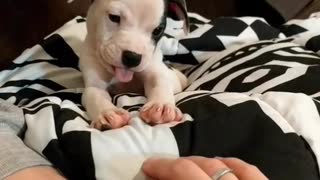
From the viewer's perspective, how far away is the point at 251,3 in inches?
74.8

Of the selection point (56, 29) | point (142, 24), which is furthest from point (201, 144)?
point (56, 29)

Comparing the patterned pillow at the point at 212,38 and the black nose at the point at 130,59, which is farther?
the patterned pillow at the point at 212,38

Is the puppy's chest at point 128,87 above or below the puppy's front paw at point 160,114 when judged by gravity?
below

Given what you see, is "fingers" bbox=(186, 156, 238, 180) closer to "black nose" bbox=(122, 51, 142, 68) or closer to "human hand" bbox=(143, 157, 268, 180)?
"human hand" bbox=(143, 157, 268, 180)

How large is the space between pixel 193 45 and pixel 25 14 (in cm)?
39

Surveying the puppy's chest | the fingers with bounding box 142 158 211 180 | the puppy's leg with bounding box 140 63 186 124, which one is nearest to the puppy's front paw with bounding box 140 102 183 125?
the puppy's leg with bounding box 140 63 186 124

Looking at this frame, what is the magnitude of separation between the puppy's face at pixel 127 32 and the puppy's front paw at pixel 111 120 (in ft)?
0.46

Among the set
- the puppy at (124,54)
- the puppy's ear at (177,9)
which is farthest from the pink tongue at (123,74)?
the puppy's ear at (177,9)

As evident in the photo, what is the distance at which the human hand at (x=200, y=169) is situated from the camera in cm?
71

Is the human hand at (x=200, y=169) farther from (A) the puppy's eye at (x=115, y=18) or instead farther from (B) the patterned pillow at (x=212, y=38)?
(B) the patterned pillow at (x=212, y=38)

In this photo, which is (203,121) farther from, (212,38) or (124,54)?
(212,38)

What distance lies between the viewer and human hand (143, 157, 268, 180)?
2.34 feet

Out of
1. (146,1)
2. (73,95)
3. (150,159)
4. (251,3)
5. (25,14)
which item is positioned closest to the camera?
(150,159)

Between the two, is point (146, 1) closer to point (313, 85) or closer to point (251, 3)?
point (313, 85)
